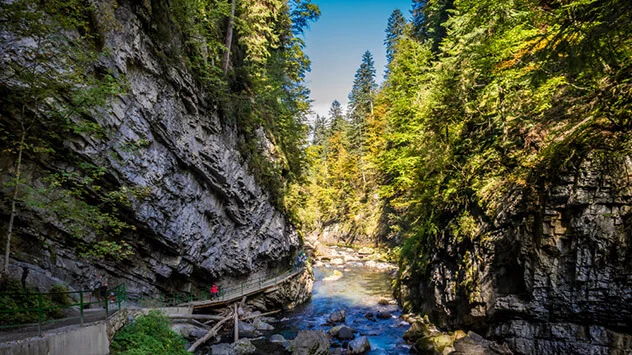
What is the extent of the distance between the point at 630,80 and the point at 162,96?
17633mm

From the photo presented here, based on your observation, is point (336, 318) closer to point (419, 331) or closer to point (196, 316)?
point (419, 331)

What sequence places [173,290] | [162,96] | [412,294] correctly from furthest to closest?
[412,294] → [173,290] → [162,96]

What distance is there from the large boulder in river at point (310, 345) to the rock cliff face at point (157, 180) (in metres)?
7.37

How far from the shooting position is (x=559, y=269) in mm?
10008

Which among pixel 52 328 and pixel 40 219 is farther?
pixel 40 219

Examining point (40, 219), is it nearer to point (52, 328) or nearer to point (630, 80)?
point (52, 328)

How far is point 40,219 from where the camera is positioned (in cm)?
1080

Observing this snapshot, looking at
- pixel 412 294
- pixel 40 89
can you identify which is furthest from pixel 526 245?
pixel 40 89

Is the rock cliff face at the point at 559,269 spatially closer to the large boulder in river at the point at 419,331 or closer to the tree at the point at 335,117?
the large boulder in river at the point at 419,331

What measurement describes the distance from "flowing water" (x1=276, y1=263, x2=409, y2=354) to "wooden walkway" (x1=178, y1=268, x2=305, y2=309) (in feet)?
7.68

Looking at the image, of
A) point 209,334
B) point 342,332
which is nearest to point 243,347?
point 209,334

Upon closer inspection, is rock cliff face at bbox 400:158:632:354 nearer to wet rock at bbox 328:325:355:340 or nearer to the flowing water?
the flowing water

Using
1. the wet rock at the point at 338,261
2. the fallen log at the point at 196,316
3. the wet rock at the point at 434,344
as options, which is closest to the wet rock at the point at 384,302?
the wet rock at the point at 434,344

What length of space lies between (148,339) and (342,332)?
10.0 meters
